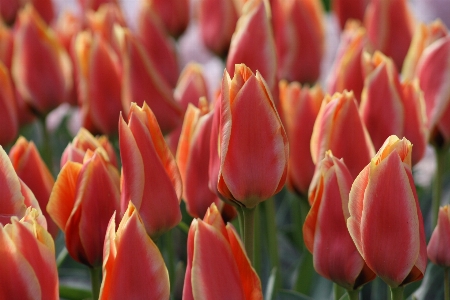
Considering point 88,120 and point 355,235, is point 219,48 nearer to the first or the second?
point 88,120

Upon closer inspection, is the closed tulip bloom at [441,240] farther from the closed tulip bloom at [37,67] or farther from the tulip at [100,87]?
the closed tulip bloom at [37,67]

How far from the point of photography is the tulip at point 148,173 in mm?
523

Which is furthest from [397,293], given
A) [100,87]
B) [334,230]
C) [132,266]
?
[100,87]

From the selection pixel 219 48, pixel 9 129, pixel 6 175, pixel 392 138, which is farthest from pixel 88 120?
pixel 392 138

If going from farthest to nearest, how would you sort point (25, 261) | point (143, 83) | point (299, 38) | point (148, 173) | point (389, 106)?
point (299, 38) → point (143, 83) → point (389, 106) → point (148, 173) → point (25, 261)

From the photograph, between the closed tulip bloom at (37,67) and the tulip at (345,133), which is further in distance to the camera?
the closed tulip bloom at (37,67)

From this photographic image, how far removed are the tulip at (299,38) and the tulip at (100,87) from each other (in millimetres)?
187

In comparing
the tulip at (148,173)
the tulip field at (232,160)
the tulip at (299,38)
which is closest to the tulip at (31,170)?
the tulip field at (232,160)

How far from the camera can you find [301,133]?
693 mm

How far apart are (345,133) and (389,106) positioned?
110 mm

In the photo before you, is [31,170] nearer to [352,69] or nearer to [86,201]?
[86,201]

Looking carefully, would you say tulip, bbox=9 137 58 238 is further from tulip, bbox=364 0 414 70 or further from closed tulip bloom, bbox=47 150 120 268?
tulip, bbox=364 0 414 70

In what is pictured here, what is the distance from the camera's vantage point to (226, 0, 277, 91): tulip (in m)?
0.67

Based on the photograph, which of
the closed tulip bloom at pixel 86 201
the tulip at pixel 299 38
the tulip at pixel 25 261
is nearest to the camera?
the tulip at pixel 25 261
